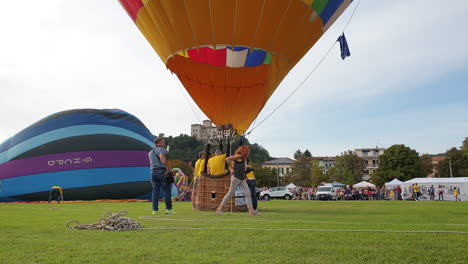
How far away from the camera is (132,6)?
30.7 feet

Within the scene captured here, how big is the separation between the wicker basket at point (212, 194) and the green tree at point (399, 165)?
55.7 m

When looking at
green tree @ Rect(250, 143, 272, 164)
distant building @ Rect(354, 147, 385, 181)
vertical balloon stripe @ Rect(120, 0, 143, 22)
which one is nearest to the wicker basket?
vertical balloon stripe @ Rect(120, 0, 143, 22)

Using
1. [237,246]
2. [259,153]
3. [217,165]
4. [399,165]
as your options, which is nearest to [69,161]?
[217,165]

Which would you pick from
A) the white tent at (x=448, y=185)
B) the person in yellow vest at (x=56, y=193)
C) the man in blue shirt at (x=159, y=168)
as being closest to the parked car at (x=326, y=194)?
the white tent at (x=448, y=185)

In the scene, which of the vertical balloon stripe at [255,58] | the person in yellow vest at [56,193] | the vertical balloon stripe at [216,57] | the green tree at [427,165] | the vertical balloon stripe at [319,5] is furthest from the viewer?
the green tree at [427,165]

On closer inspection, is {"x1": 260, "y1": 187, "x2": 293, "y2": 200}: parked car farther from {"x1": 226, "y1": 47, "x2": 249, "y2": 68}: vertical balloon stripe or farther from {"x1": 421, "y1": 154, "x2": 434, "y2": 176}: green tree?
{"x1": 421, "y1": 154, "x2": 434, "y2": 176}: green tree

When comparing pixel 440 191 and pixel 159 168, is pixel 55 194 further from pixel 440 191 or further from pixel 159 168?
pixel 440 191

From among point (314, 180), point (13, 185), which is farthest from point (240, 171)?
point (314, 180)

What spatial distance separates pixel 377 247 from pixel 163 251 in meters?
1.81

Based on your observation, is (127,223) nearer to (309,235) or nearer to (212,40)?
(309,235)

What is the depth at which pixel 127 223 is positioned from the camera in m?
4.42

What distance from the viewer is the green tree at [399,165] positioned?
191 ft

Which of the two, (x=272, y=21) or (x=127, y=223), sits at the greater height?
(x=272, y=21)

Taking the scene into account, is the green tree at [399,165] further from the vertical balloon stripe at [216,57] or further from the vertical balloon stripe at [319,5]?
the vertical balloon stripe at [319,5]
